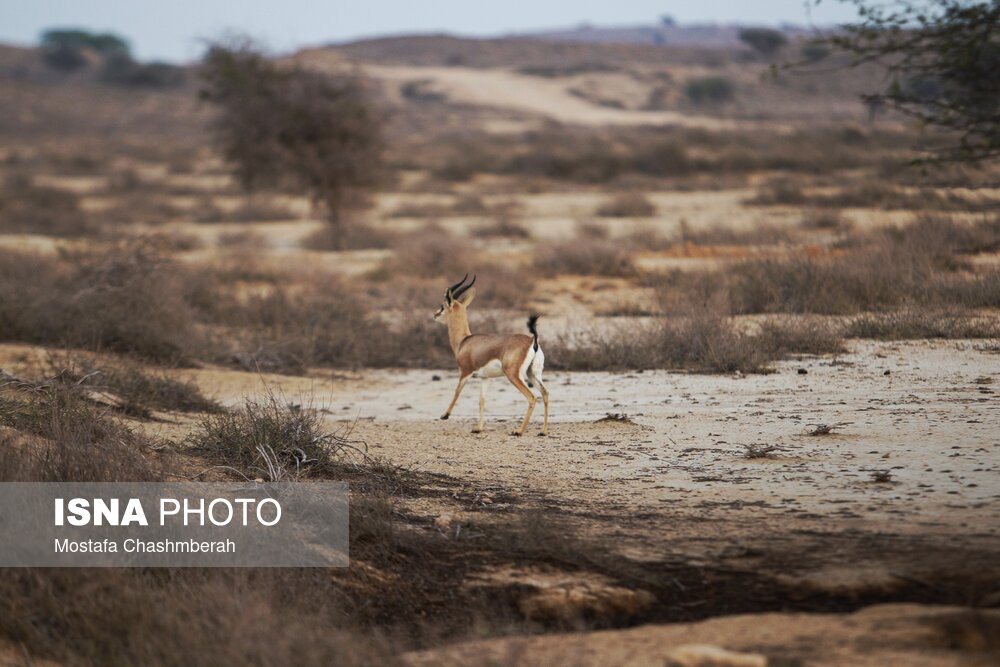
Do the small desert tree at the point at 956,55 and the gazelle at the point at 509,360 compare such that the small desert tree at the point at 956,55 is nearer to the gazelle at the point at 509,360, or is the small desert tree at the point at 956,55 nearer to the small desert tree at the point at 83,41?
the gazelle at the point at 509,360

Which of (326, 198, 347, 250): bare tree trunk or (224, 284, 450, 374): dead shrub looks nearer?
(224, 284, 450, 374): dead shrub

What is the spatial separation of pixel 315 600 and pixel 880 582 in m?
2.43

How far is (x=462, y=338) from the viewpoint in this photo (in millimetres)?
8516

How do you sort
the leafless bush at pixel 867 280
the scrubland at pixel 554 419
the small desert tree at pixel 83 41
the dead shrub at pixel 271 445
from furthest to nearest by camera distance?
1. the small desert tree at pixel 83 41
2. the leafless bush at pixel 867 280
3. the dead shrub at pixel 271 445
4. the scrubland at pixel 554 419

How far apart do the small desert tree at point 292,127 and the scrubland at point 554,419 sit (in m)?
1.20

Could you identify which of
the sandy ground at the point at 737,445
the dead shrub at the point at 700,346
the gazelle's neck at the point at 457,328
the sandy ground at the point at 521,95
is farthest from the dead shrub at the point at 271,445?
the sandy ground at the point at 521,95

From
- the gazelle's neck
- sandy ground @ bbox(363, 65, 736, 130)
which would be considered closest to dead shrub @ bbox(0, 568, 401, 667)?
the gazelle's neck

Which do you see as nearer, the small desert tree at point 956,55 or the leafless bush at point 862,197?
the small desert tree at point 956,55

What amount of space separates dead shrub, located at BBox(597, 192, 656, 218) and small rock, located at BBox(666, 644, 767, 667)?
779 inches

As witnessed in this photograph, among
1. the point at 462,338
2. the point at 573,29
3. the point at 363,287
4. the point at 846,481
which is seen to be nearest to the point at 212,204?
the point at 363,287

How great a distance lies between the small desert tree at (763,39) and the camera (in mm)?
68312

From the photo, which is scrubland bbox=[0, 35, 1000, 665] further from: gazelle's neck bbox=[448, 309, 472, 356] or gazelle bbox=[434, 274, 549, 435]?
gazelle's neck bbox=[448, 309, 472, 356]

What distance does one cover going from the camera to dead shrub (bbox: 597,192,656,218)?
Result: 23484mm

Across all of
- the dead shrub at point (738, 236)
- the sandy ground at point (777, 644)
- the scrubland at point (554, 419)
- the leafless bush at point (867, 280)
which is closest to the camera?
the sandy ground at point (777, 644)
